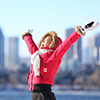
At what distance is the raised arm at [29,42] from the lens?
3160 millimetres

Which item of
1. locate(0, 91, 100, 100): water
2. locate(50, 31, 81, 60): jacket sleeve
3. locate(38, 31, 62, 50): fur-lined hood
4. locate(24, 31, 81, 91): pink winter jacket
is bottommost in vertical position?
locate(24, 31, 81, 91): pink winter jacket

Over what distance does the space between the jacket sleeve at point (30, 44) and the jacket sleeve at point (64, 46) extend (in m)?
0.26

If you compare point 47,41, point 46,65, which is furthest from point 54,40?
point 46,65

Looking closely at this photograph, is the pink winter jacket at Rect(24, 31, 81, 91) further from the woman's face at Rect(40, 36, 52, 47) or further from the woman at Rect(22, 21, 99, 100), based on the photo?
the woman's face at Rect(40, 36, 52, 47)

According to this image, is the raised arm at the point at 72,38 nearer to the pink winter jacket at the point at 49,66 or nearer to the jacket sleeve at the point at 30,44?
the pink winter jacket at the point at 49,66

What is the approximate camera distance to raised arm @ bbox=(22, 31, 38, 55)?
124 inches

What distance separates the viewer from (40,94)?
293cm

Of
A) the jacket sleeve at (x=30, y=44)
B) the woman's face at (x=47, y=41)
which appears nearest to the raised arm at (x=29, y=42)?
the jacket sleeve at (x=30, y=44)

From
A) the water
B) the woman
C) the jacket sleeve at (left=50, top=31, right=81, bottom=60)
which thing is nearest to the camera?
the jacket sleeve at (left=50, top=31, right=81, bottom=60)

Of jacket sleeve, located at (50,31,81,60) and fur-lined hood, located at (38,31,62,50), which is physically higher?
fur-lined hood, located at (38,31,62,50)

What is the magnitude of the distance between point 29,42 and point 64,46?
0.46 m

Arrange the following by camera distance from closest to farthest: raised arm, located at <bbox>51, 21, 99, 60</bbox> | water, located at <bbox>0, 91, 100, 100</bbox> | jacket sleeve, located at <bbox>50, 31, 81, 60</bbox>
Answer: raised arm, located at <bbox>51, 21, 99, 60</bbox> → jacket sleeve, located at <bbox>50, 31, 81, 60</bbox> → water, located at <bbox>0, 91, 100, 100</bbox>

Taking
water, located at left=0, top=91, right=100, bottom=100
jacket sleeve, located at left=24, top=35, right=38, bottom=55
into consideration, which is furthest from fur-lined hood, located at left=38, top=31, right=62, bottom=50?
water, located at left=0, top=91, right=100, bottom=100

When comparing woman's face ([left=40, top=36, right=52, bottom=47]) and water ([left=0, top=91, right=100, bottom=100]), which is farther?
water ([left=0, top=91, right=100, bottom=100])
